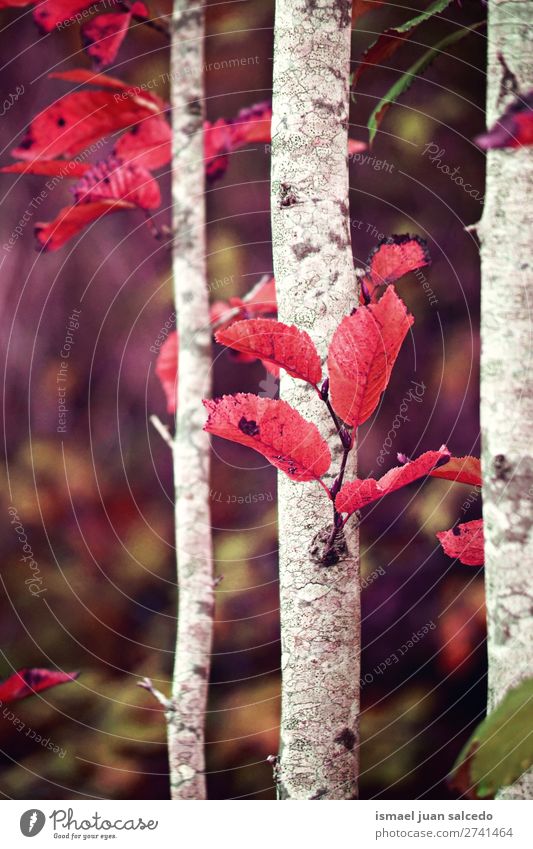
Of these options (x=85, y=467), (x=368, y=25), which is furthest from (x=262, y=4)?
(x=85, y=467)

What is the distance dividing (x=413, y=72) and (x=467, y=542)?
0.34 metres

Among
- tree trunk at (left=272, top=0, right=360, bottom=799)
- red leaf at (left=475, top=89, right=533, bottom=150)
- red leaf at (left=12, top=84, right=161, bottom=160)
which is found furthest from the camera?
red leaf at (left=12, top=84, right=161, bottom=160)

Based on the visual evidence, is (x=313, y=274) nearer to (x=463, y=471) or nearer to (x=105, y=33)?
(x=463, y=471)

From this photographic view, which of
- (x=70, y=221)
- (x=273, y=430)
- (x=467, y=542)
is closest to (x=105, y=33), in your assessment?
Result: (x=70, y=221)

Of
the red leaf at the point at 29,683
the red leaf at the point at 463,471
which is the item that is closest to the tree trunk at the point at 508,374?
the red leaf at the point at 463,471

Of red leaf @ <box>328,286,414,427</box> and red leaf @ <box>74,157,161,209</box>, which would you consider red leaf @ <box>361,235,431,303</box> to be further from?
red leaf @ <box>74,157,161,209</box>

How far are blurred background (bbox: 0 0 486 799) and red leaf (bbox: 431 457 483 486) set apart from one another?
58 millimetres

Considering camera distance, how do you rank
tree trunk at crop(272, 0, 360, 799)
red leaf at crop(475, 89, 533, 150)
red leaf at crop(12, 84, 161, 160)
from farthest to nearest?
1. red leaf at crop(12, 84, 161, 160)
2. tree trunk at crop(272, 0, 360, 799)
3. red leaf at crop(475, 89, 533, 150)

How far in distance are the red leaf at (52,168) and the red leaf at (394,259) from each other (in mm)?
248

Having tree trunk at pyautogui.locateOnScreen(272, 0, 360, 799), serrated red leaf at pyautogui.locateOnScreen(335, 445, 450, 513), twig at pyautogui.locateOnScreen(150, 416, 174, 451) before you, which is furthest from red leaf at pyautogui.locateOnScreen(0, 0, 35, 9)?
serrated red leaf at pyautogui.locateOnScreen(335, 445, 450, 513)

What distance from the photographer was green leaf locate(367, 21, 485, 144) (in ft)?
1.57

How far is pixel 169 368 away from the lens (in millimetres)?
559

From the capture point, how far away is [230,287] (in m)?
0.56
